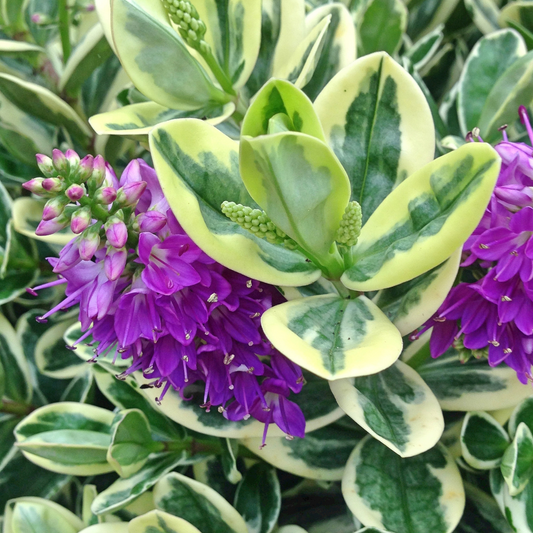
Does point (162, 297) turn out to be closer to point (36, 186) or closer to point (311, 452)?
point (36, 186)

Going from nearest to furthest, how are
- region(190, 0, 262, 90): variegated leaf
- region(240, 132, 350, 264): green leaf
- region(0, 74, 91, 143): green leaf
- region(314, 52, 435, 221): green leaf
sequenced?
region(240, 132, 350, 264): green leaf < region(314, 52, 435, 221): green leaf < region(190, 0, 262, 90): variegated leaf < region(0, 74, 91, 143): green leaf

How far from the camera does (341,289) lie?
534 millimetres

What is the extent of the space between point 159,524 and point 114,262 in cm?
31

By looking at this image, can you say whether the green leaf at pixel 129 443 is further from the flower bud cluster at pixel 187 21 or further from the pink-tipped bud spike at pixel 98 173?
the flower bud cluster at pixel 187 21

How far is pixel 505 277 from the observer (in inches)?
18.8

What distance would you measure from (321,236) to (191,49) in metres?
0.29

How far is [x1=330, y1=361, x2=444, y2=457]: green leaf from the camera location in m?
0.47

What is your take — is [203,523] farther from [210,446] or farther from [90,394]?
[90,394]

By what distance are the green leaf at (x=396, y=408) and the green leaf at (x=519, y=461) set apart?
120 mm

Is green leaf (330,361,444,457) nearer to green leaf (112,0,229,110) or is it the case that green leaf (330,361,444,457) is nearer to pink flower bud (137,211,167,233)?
pink flower bud (137,211,167,233)

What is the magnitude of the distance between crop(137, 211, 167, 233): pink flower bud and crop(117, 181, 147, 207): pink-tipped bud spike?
17 millimetres

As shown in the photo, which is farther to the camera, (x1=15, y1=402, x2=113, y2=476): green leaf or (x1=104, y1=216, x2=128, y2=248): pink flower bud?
(x1=15, y1=402, x2=113, y2=476): green leaf

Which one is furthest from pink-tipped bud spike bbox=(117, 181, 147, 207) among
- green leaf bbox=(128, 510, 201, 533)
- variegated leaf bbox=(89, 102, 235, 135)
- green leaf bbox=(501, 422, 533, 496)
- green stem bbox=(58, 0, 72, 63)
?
green stem bbox=(58, 0, 72, 63)

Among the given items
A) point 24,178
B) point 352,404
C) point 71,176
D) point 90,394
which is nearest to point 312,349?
point 352,404
